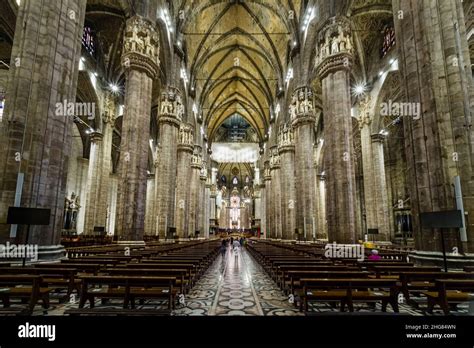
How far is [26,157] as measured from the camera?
22.0 feet

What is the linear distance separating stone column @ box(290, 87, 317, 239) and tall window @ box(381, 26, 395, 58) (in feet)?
20.6

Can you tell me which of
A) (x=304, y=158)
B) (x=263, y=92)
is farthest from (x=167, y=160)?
(x=263, y=92)

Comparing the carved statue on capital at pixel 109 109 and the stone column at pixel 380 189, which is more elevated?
the carved statue on capital at pixel 109 109

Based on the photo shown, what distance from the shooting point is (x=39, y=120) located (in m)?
6.94

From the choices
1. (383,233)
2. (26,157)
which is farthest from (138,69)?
(383,233)

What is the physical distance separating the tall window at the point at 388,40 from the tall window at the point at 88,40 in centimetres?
2315

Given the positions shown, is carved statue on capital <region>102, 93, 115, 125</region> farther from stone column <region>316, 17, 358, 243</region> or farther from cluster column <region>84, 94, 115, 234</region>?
stone column <region>316, 17, 358, 243</region>

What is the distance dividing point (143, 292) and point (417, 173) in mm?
7825

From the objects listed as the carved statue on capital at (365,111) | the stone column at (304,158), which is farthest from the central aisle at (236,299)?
the carved statue on capital at (365,111)

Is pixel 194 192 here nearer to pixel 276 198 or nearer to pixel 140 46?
pixel 276 198

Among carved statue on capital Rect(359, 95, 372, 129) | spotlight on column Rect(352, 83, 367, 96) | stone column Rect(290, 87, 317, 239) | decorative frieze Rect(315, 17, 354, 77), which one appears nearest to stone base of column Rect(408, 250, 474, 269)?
decorative frieze Rect(315, 17, 354, 77)

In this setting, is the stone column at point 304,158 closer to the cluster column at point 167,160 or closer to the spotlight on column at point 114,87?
the cluster column at point 167,160

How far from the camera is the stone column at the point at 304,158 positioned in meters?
19.2
